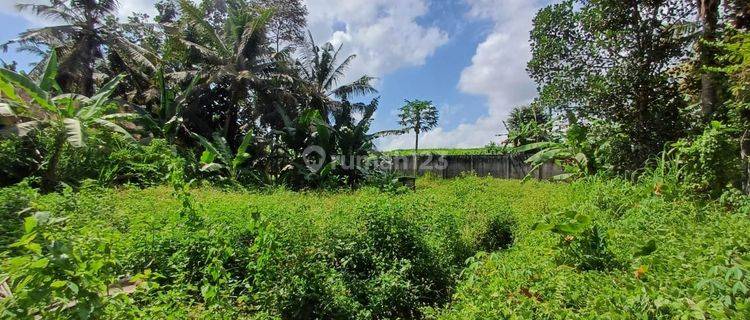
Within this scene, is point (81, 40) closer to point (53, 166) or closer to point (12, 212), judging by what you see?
point (53, 166)

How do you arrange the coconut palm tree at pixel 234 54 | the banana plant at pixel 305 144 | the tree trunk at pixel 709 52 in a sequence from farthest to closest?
the coconut palm tree at pixel 234 54
the banana plant at pixel 305 144
the tree trunk at pixel 709 52

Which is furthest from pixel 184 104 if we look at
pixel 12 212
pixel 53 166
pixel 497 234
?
pixel 497 234

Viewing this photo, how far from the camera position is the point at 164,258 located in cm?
373

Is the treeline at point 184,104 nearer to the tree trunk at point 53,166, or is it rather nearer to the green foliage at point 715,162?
the tree trunk at point 53,166

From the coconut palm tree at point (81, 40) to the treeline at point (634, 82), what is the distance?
12.1 meters

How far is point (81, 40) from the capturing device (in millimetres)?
13602

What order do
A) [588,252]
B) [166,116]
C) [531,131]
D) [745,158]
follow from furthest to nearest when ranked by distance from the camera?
[166,116] < [531,131] < [745,158] < [588,252]

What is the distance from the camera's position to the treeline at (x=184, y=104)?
8.06 meters

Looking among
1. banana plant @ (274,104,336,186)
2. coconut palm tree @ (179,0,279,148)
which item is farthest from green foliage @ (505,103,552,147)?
coconut palm tree @ (179,0,279,148)

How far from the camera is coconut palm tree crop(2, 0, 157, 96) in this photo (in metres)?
13.2

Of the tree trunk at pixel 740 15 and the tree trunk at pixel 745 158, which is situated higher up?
the tree trunk at pixel 740 15

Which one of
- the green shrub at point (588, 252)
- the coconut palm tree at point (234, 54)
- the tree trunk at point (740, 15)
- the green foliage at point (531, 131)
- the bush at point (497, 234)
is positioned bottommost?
the bush at point (497, 234)

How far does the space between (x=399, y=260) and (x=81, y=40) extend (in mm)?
14656

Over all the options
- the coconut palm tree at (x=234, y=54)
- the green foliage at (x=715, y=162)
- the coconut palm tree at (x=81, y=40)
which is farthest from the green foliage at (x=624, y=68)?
the coconut palm tree at (x=81, y=40)
